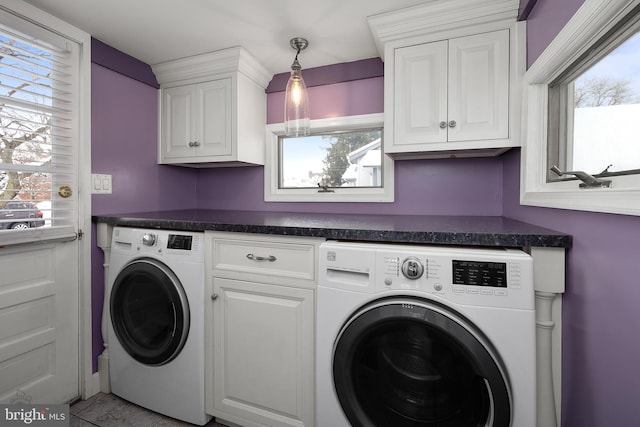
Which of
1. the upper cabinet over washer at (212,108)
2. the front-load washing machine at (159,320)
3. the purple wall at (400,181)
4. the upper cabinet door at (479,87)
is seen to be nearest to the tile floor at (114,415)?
the front-load washing machine at (159,320)

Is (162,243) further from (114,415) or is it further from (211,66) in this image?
(211,66)

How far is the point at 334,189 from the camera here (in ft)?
7.09

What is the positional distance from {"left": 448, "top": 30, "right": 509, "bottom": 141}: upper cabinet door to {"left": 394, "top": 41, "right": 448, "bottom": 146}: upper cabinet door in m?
0.05

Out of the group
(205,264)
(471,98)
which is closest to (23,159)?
(205,264)

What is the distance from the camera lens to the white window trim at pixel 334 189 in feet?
6.59

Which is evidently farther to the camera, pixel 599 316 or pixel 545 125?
pixel 545 125

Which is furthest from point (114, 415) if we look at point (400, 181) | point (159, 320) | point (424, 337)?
point (400, 181)

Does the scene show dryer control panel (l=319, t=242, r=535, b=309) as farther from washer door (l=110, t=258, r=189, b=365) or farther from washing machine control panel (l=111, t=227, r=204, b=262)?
washer door (l=110, t=258, r=189, b=365)

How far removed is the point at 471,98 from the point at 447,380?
1.30m

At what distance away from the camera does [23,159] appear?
146 cm

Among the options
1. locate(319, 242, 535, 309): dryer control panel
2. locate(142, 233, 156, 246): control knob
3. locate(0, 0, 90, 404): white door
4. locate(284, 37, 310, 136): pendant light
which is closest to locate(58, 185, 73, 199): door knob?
locate(0, 0, 90, 404): white door

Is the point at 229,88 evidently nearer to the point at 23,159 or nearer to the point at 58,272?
the point at 23,159

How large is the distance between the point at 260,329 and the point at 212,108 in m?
1.50

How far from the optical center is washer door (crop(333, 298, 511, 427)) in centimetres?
92
